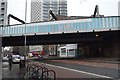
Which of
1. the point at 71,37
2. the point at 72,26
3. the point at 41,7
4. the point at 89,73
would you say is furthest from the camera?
the point at 71,37

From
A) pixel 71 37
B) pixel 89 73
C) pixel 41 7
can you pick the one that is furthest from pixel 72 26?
pixel 89 73

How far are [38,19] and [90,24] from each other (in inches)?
735

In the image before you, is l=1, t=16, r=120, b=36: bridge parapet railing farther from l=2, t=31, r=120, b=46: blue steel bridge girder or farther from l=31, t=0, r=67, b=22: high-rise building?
l=31, t=0, r=67, b=22: high-rise building

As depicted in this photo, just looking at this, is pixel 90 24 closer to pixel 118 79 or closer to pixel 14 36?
pixel 14 36

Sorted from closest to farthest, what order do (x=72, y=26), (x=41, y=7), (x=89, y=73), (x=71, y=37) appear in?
(x=89, y=73) → (x=41, y=7) → (x=72, y=26) → (x=71, y=37)

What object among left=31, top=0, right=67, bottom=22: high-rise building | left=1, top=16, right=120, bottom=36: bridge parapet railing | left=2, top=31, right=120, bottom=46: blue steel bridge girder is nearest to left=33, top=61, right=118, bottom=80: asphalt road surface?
left=31, top=0, right=67, bottom=22: high-rise building

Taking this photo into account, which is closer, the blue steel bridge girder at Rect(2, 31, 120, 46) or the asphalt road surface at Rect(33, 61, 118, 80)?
the asphalt road surface at Rect(33, 61, 118, 80)

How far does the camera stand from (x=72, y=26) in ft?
220

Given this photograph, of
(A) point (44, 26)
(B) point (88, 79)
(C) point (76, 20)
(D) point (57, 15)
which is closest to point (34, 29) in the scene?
(A) point (44, 26)

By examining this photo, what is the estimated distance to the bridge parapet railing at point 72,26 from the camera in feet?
210

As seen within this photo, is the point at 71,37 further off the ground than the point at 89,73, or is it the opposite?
the point at 71,37

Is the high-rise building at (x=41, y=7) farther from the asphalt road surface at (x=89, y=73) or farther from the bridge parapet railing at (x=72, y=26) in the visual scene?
the asphalt road surface at (x=89, y=73)

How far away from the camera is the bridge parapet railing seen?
63897 millimetres

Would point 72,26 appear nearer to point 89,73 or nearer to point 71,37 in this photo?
point 71,37
